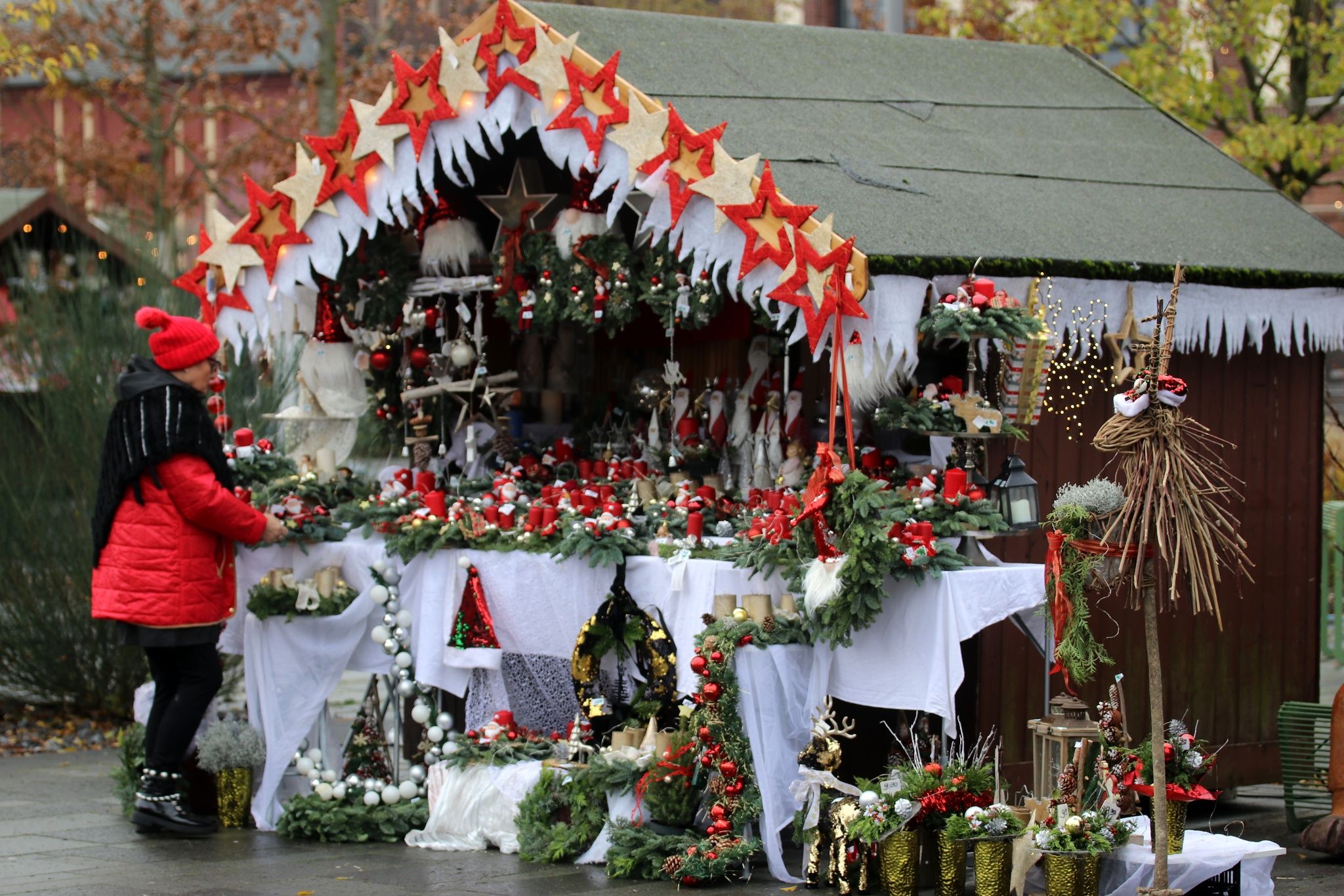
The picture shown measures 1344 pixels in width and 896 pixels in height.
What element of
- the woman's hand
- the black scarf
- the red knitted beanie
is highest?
the red knitted beanie

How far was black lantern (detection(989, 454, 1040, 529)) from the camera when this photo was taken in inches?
292

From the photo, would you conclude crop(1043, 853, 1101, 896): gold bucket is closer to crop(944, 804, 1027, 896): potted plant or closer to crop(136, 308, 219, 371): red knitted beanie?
crop(944, 804, 1027, 896): potted plant

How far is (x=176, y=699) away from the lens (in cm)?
831

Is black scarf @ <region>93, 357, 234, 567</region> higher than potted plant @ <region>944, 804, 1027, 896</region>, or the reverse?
black scarf @ <region>93, 357, 234, 567</region>

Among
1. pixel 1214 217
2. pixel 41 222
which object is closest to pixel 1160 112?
pixel 1214 217

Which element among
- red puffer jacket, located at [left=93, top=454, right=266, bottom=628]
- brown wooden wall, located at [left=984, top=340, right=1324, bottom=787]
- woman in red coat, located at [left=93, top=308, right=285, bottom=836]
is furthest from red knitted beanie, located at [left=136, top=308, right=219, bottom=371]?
brown wooden wall, located at [left=984, top=340, right=1324, bottom=787]

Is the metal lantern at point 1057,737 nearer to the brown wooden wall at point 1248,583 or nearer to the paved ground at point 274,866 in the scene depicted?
the paved ground at point 274,866

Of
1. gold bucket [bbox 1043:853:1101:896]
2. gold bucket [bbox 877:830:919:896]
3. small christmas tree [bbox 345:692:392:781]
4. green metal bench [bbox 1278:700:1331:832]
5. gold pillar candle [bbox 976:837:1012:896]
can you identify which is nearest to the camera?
gold bucket [bbox 1043:853:1101:896]

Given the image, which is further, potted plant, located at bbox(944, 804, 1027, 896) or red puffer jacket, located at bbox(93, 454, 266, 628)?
red puffer jacket, located at bbox(93, 454, 266, 628)

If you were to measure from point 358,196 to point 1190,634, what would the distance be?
4.35 m

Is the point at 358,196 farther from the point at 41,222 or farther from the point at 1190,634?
the point at 41,222

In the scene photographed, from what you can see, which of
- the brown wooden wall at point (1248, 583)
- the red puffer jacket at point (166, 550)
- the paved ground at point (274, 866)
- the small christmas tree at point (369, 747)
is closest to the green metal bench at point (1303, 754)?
the paved ground at point (274, 866)

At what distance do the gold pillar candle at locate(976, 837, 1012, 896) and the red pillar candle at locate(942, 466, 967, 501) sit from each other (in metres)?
1.40

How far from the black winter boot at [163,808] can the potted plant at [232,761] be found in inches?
8.5
